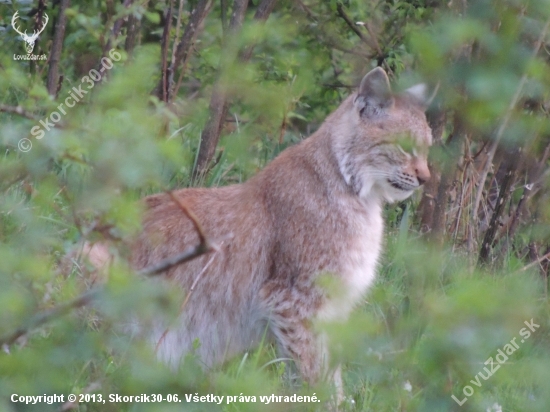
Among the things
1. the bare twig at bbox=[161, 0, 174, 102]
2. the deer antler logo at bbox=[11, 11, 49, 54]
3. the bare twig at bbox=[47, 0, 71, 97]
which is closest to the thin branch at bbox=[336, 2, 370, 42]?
the bare twig at bbox=[161, 0, 174, 102]

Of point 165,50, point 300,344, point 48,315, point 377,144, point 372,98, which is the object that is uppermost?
point 48,315

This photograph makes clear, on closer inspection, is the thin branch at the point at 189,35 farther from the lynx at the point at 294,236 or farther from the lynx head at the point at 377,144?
the lynx head at the point at 377,144

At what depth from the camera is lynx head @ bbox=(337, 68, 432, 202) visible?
475 centimetres

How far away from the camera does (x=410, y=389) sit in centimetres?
248

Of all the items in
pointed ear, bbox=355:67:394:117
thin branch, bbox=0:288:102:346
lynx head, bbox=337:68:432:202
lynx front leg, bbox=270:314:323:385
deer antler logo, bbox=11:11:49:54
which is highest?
thin branch, bbox=0:288:102:346

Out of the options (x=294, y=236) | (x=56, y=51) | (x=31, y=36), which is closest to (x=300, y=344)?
(x=294, y=236)

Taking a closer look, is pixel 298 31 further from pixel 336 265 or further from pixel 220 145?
pixel 336 265

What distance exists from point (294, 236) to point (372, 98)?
0.87 meters

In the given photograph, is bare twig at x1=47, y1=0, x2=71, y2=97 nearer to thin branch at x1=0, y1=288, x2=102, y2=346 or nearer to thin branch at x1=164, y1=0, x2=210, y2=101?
thin branch at x1=164, y1=0, x2=210, y2=101

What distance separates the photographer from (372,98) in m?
4.83

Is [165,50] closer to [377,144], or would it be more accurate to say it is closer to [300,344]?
[377,144]

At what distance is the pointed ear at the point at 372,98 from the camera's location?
186 inches

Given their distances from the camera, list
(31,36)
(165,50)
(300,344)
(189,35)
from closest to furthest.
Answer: (300,344), (165,50), (189,35), (31,36)

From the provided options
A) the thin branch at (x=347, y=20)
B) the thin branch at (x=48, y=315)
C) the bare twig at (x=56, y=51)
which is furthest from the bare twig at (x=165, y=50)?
the thin branch at (x=48, y=315)
